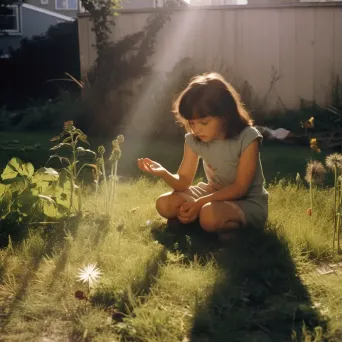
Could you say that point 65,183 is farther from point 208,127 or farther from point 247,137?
point 247,137

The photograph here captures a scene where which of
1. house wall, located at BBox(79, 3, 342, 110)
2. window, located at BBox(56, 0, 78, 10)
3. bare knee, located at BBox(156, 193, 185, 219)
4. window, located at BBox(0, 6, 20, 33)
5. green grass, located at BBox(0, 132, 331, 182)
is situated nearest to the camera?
bare knee, located at BBox(156, 193, 185, 219)

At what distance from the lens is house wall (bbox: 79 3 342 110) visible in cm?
861

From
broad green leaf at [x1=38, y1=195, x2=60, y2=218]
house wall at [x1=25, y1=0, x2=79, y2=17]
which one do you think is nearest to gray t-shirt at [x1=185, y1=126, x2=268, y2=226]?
broad green leaf at [x1=38, y1=195, x2=60, y2=218]

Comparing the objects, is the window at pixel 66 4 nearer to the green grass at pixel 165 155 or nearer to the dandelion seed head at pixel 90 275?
the green grass at pixel 165 155

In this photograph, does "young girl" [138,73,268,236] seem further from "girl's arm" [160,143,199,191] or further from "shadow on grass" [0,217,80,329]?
"shadow on grass" [0,217,80,329]

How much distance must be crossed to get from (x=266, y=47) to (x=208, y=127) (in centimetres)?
557

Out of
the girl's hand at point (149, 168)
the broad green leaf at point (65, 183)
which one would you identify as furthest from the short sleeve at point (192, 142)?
the broad green leaf at point (65, 183)

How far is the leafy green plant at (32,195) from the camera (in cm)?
369

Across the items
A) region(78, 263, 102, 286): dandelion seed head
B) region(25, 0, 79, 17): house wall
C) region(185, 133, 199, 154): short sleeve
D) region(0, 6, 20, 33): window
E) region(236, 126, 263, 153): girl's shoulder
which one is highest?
region(25, 0, 79, 17): house wall

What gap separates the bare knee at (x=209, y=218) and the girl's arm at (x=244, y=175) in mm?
113

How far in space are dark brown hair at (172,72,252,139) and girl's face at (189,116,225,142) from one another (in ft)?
0.09

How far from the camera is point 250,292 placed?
2.70 m

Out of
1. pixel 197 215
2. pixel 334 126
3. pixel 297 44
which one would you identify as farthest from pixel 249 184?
pixel 297 44

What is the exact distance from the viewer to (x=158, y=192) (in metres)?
4.61
